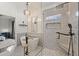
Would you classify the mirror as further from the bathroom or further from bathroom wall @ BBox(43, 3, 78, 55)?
bathroom wall @ BBox(43, 3, 78, 55)

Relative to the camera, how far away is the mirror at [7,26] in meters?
1.96

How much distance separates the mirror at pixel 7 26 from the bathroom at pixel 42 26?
5 centimetres

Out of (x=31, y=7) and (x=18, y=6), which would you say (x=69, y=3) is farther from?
(x=18, y=6)

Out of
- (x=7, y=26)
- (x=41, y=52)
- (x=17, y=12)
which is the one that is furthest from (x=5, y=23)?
(x=41, y=52)

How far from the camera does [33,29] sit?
6.64ft

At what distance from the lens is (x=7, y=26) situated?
1.97m

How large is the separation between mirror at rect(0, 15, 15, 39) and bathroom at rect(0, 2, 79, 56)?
2.2 inches

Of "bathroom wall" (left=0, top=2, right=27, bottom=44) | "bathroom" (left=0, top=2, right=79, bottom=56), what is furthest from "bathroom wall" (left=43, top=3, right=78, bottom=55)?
"bathroom wall" (left=0, top=2, right=27, bottom=44)

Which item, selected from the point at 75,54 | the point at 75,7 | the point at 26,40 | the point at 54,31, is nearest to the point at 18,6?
the point at 26,40

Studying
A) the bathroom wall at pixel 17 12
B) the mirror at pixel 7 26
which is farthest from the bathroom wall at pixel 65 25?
the mirror at pixel 7 26

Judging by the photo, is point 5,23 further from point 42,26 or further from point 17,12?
point 42,26

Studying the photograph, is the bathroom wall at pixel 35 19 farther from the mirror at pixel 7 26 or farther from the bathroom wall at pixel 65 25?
the mirror at pixel 7 26

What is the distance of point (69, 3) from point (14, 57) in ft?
4.65

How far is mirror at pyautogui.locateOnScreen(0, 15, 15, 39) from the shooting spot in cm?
196
